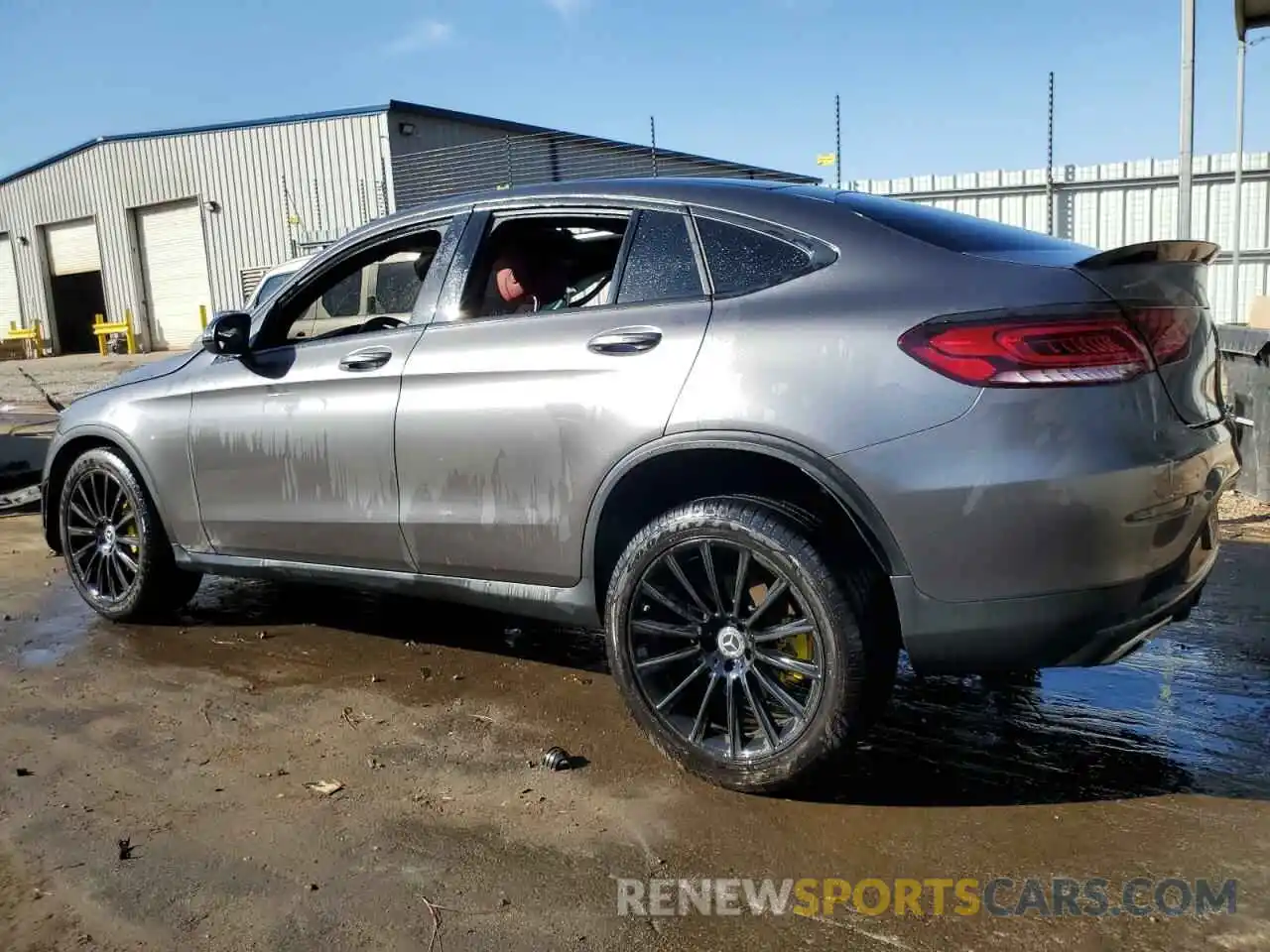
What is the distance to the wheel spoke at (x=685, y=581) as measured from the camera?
116 inches

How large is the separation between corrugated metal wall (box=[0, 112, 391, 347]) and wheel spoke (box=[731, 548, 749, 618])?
1903 cm

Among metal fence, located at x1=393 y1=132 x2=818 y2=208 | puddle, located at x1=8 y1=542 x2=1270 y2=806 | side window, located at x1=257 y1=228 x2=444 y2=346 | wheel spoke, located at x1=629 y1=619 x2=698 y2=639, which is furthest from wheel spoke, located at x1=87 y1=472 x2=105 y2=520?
metal fence, located at x1=393 y1=132 x2=818 y2=208

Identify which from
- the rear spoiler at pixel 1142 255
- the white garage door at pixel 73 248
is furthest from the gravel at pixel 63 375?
the rear spoiler at pixel 1142 255

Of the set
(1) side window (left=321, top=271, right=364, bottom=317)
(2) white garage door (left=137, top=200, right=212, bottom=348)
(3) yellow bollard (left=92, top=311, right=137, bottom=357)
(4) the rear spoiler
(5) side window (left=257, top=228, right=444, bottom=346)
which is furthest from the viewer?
(3) yellow bollard (left=92, top=311, right=137, bottom=357)

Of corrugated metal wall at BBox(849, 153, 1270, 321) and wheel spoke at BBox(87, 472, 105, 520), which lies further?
corrugated metal wall at BBox(849, 153, 1270, 321)

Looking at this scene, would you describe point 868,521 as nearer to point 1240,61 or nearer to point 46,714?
point 46,714

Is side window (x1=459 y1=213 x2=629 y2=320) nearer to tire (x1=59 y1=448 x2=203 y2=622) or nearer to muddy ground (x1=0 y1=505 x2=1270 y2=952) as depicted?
muddy ground (x1=0 y1=505 x2=1270 y2=952)

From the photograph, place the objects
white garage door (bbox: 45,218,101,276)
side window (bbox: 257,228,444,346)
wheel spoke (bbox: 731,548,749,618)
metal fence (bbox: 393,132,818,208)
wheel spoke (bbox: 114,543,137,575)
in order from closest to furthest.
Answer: wheel spoke (bbox: 731,548,749,618)
side window (bbox: 257,228,444,346)
wheel spoke (bbox: 114,543,137,575)
metal fence (bbox: 393,132,818,208)
white garage door (bbox: 45,218,101,276)

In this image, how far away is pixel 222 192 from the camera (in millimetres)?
26578

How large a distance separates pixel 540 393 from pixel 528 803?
1.21 metres

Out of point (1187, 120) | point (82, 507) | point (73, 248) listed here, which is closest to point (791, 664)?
point (82, 507)

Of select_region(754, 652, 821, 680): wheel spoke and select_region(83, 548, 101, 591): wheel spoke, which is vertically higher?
select_region(754, 652, 821, 680): wheel spoke

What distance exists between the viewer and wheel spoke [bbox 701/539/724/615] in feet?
9.53

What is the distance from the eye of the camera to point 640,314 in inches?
121
